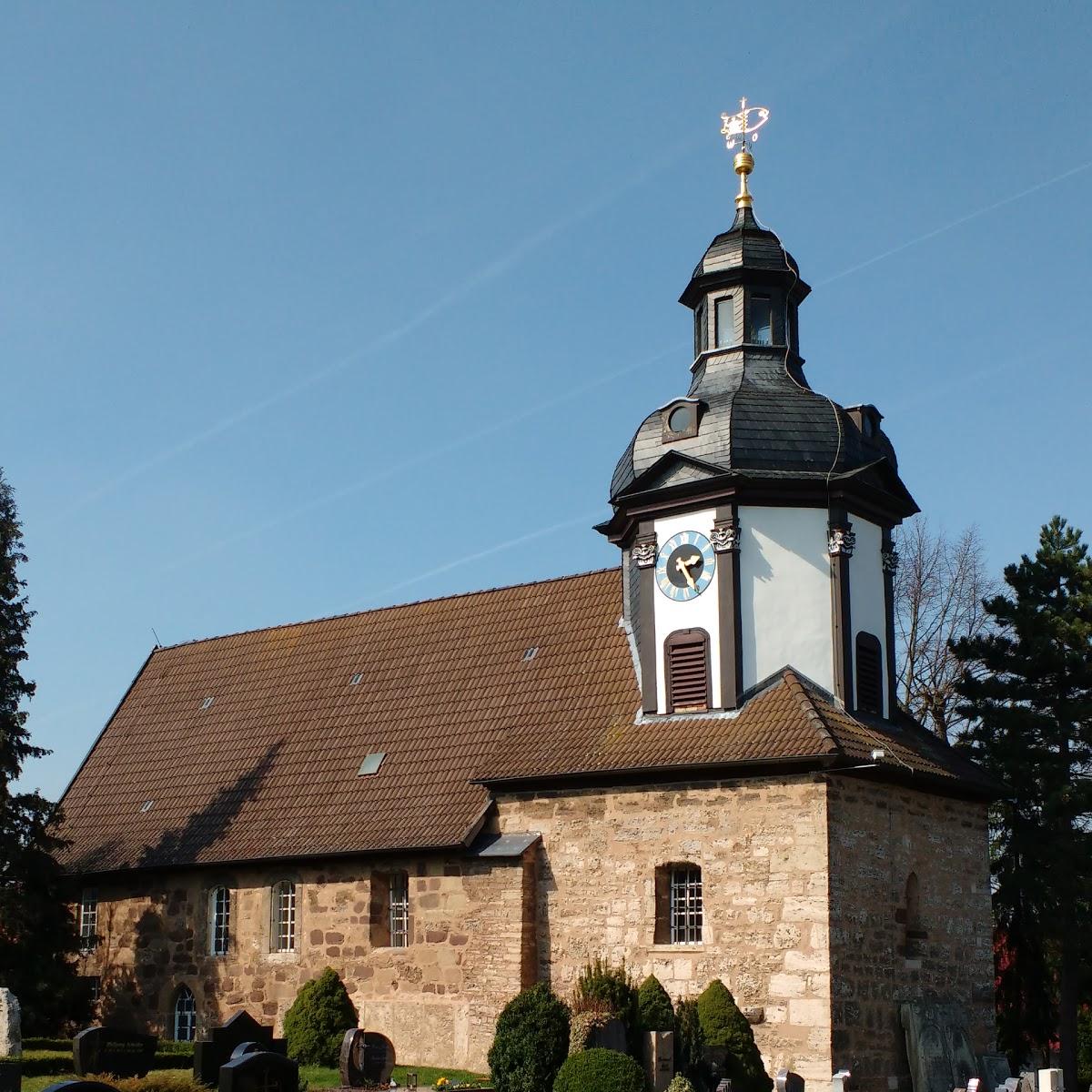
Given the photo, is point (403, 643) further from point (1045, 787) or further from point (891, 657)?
point (1045, 787)

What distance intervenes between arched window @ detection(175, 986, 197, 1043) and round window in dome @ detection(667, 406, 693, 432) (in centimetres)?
1299

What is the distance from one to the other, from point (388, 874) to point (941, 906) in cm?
871

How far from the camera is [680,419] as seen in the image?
2569 cm

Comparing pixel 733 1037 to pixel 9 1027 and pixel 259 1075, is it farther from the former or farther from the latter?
pixel 9 1027

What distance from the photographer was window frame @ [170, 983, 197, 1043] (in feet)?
93.0

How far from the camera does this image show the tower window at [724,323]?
88.5 feet

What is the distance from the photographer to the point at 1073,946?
2834cm

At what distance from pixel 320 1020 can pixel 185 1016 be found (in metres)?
4.27

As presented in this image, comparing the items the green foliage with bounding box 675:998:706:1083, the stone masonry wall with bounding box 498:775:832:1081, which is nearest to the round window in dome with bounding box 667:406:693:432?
the stone masonry wall with bounding box 498:775:832:1081

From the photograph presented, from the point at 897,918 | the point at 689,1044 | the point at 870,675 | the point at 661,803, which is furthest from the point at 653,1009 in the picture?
the point at 870,675

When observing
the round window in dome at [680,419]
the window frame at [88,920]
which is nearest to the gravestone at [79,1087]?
the round window in dome at [680,419]

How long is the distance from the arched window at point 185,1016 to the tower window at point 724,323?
14.5 meters

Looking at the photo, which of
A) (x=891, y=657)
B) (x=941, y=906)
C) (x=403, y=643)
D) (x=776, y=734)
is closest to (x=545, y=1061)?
(x=776, y=734)

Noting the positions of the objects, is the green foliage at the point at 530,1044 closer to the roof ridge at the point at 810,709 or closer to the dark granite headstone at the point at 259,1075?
the dark granite headstone at the point at 259,1075
